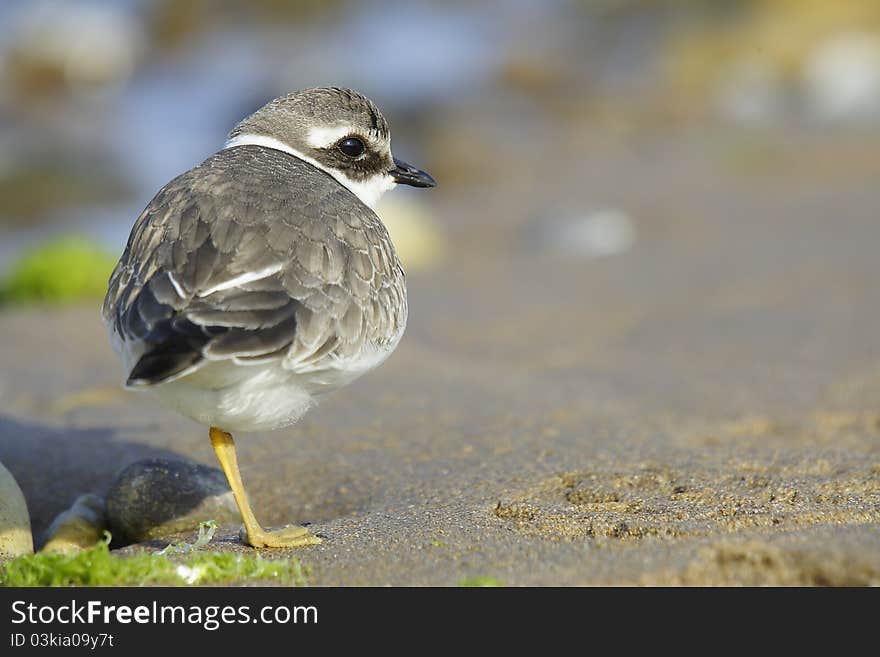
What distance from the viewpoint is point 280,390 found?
3773mm

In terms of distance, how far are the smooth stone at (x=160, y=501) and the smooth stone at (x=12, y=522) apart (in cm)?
35

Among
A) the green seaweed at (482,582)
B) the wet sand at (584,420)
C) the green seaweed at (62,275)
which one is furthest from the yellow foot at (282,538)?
the green seaweed at (62,275)

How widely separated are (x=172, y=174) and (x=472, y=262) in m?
5.21

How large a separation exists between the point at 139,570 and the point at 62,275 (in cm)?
548

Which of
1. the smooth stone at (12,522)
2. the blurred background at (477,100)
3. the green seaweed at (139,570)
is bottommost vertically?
the green seaweed at (139,570)

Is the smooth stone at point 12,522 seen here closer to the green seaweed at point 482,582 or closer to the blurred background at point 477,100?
the green seaweed at point 482,582

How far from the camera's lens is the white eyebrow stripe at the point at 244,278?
368 cm

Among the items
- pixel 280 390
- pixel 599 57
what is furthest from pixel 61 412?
pixel 599 57

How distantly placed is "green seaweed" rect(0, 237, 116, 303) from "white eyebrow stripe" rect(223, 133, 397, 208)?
376cm

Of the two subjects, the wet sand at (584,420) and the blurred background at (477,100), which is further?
the blurred background at (477,100)

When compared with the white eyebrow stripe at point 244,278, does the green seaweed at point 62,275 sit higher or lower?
higher

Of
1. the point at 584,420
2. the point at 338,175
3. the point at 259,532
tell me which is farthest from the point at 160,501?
the point at 584,420

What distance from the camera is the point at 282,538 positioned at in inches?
152
